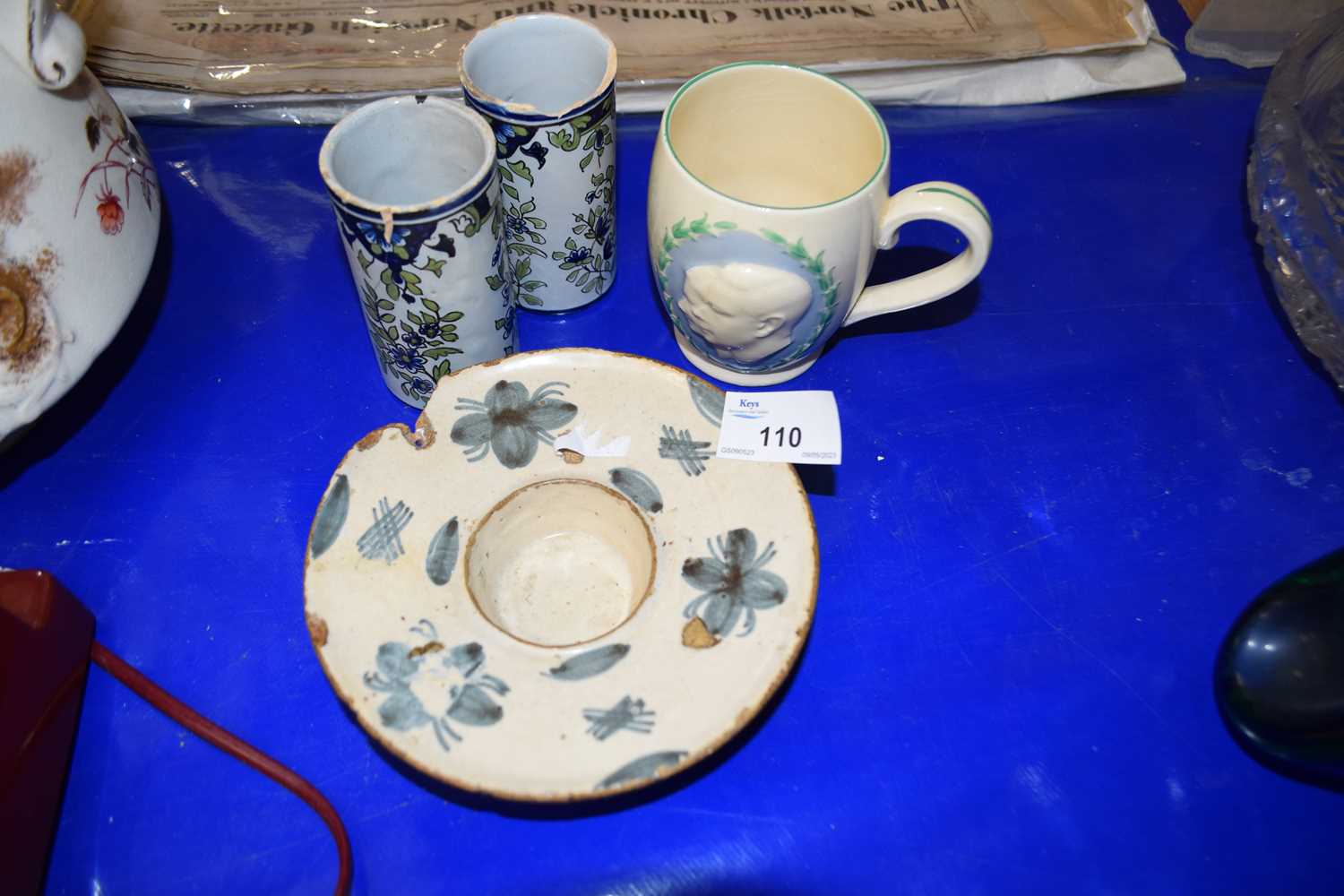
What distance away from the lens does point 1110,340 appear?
67 cm

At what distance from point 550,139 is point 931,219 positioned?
22 centimetres

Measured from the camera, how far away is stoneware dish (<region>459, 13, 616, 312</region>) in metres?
0.54

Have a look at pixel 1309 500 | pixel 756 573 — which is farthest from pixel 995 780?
pixel 1309 500

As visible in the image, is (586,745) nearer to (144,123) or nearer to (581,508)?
(581,508)

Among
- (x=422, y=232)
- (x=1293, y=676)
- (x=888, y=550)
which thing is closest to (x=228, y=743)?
(x=422, y=232)

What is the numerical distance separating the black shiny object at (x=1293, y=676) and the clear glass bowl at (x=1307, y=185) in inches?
7.5

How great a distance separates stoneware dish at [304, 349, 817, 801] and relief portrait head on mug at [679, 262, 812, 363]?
0.14ft

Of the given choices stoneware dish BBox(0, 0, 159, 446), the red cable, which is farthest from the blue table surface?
stoneware dish BBox(0, 0, 159, 446)

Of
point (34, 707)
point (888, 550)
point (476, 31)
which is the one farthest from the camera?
point (476, 31)

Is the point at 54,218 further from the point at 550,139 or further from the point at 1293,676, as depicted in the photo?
the point at 1293,676

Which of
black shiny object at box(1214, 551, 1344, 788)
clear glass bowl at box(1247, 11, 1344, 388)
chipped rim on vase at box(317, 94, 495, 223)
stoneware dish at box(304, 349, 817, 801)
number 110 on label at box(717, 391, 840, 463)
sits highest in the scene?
chipped rim on vase at box(317, 94, 495, 223)

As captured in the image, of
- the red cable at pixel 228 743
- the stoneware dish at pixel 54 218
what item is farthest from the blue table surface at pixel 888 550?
the stoneware dish at pixel 54 218

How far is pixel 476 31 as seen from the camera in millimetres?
781

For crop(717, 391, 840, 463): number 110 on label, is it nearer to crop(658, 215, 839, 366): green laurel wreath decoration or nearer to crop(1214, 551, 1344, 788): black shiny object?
crop(658, 215, 839, 366): green laurel wreath decoration
